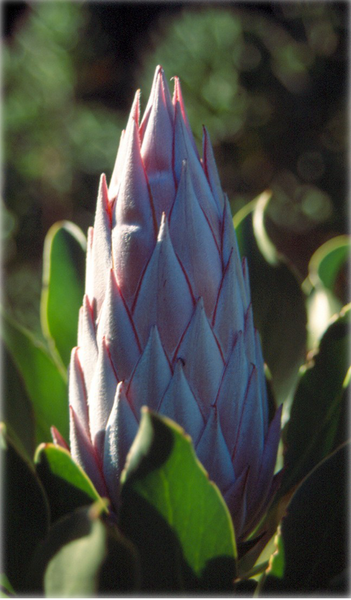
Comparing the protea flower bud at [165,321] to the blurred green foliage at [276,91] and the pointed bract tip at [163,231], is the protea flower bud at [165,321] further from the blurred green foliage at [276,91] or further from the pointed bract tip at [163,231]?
the blurred green foliage at [276,91]

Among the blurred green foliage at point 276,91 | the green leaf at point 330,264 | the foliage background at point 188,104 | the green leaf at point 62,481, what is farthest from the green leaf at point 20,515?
the blurred green foliage at point 276,91

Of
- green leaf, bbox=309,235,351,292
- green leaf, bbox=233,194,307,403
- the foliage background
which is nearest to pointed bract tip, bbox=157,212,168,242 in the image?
green leaf, bbox=233,194,307,403

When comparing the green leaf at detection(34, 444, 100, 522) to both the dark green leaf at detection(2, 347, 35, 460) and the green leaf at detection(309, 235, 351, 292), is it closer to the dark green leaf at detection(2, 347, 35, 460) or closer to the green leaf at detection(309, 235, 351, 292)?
the dark green leaf at detection(2, 347, 35, 460)

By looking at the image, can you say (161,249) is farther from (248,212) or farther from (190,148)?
(248,212)

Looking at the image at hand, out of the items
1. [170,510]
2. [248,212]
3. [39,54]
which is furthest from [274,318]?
[39,54]

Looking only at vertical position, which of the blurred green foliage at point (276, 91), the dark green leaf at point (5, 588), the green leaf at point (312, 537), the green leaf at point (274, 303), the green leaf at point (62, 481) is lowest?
the dark green leaf at point (5, 588)

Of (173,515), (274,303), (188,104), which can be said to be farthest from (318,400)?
(188,104)
